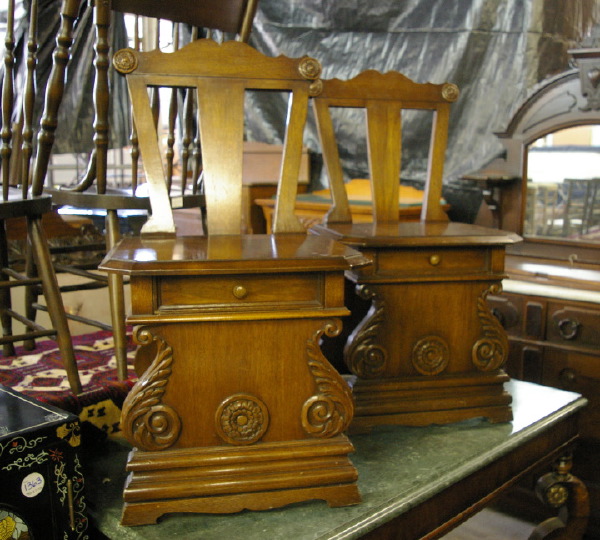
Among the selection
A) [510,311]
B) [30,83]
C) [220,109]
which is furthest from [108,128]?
[510,311]

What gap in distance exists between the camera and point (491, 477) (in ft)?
4.66

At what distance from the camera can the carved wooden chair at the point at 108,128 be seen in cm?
165

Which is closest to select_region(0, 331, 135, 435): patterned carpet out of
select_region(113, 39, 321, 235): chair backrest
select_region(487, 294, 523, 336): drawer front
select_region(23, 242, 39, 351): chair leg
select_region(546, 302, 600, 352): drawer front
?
select_region(23, 242, 39, 351): chair leg

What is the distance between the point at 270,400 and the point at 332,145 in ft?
2.34

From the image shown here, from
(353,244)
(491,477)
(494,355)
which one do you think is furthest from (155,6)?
(491,477)

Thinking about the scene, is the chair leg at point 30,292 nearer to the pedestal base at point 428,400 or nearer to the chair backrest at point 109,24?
the chair backrest at point 109,24

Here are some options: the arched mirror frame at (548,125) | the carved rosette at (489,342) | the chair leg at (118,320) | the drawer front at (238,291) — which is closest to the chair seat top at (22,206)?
the chair leg at (118,320)

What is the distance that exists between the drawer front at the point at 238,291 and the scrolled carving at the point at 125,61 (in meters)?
0.45

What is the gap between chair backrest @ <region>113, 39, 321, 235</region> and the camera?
4.27ft

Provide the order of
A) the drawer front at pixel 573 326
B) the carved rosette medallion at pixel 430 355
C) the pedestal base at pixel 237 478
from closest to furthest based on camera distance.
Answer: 1. the pedestal base at pixel 237 478
2. the carved rosette medallion at pixel 430 355
3. the drawer front at pixel 573 326

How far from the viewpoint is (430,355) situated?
1466 mm

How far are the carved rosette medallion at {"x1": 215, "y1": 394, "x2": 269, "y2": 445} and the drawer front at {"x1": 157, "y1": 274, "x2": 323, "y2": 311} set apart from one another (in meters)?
0.16

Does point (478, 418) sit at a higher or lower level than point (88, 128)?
lower

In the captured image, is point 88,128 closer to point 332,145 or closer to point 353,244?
point 332,145
